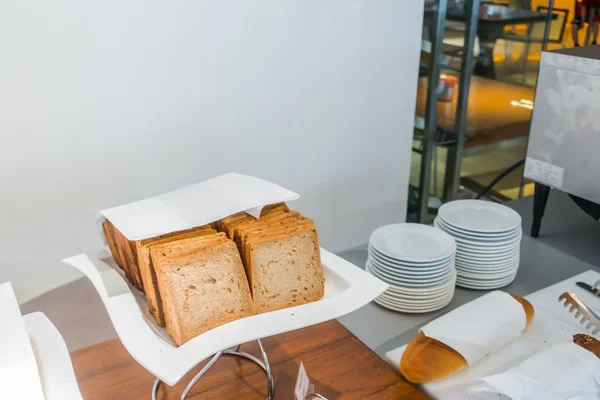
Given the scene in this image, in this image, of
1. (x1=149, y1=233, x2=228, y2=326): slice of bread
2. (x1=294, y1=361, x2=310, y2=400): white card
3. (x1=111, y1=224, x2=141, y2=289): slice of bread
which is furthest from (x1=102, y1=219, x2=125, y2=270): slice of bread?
(x1=294, y1=361, x2=310, y2=400): white card

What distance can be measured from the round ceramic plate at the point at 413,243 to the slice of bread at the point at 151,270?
406 mm

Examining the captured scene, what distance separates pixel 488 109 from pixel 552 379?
143 centimetres

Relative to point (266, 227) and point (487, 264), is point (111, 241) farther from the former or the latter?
point (487, 264)

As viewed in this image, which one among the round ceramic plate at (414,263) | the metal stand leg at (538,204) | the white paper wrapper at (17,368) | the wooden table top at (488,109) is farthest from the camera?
the wooden table top at (488,109)

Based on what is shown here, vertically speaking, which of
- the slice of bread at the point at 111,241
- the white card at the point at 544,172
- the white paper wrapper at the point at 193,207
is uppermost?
the white paper wrapper at the point at 193,207

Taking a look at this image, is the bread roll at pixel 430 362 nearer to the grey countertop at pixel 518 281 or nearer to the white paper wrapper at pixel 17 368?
the grey countertop at pixel 518 281

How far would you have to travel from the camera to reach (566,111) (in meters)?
1.05

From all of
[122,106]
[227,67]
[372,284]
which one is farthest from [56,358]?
[227,67]

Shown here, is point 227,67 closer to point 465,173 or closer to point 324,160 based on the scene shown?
point 324,160

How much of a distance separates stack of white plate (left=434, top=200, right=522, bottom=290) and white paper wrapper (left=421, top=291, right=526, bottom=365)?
0.17m

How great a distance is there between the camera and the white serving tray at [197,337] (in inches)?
21.6

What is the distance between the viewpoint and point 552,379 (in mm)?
660

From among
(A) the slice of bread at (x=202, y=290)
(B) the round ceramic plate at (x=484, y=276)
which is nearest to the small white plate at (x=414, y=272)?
(B) the round ceramic plate at (x=484, y=276)

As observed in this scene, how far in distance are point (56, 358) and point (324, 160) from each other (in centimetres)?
93
